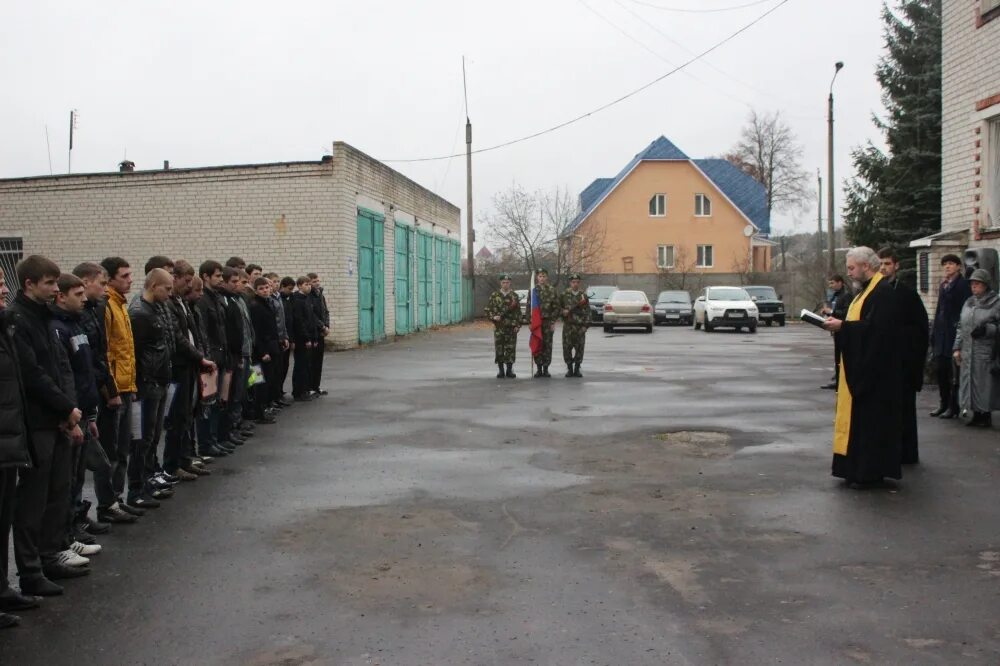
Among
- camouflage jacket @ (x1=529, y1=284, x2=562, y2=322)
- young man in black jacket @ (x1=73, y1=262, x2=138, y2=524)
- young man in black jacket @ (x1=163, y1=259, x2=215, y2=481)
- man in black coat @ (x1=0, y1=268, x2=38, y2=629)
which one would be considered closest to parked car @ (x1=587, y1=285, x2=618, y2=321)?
camouflage jacket @ (x1=529, y1=284, x2=562, y2=322)

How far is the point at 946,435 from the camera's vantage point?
33.6 feet

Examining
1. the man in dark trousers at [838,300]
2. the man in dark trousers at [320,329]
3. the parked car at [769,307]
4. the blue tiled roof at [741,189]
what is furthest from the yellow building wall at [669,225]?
the man in dark trousers at [320,329]

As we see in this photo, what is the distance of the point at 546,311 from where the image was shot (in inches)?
659

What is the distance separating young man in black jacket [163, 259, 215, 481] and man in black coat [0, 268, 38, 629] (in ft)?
8.81

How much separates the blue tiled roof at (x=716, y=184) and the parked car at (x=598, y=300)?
16194mm

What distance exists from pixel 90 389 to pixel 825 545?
4679 millimetres

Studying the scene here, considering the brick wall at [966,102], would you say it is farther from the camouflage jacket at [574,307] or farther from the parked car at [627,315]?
the parked car at [627,315]

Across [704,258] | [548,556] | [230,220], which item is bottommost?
[548,556]

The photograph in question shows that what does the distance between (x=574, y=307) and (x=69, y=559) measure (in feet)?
39.4

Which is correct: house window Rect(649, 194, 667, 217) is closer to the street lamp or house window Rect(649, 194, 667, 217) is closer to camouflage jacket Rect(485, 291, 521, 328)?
the street lamp

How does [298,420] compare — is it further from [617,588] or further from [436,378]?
[617,588]

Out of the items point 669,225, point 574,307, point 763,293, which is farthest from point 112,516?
point 669,225

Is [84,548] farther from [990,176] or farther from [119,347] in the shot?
[990,176]

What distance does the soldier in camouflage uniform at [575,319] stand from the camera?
1686cm
